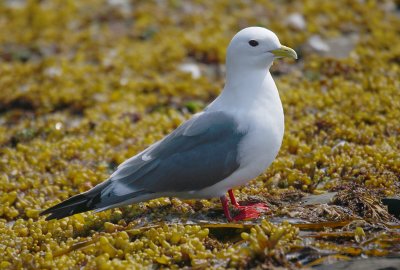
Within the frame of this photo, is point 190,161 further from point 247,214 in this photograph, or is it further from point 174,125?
point 174,125

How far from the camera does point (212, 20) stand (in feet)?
33.9

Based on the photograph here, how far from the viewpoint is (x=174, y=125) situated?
300 inches

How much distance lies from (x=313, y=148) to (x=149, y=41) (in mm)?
4188

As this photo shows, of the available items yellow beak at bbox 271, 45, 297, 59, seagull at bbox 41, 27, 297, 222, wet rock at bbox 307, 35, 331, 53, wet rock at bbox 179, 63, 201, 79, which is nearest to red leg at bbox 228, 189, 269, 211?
seagull at bbox 41, 27, 297, 222

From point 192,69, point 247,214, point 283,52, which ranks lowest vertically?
point 247,214

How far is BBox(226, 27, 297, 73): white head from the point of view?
5.43 m

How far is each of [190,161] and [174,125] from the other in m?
2.42

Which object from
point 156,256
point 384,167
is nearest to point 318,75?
point 384,167

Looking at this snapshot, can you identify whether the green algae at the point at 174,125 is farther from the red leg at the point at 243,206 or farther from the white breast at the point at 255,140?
the white breast at the point at 255,140

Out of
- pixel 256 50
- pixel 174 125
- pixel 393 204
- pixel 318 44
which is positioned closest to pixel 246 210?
pixel 393 204

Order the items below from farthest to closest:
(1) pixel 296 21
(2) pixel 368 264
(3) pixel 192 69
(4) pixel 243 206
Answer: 1. (1) pixel 296 21
2. (3) pixel 192 69
3. (4) pixel 243 206
4. (2) pixel 368 264

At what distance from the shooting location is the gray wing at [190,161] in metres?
5.14

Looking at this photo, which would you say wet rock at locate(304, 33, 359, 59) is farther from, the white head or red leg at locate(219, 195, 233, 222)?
red leg at locate(219, 195, 233, 222)

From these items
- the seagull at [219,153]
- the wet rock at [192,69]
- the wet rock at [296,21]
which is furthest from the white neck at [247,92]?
the wet rock at [296,21]
